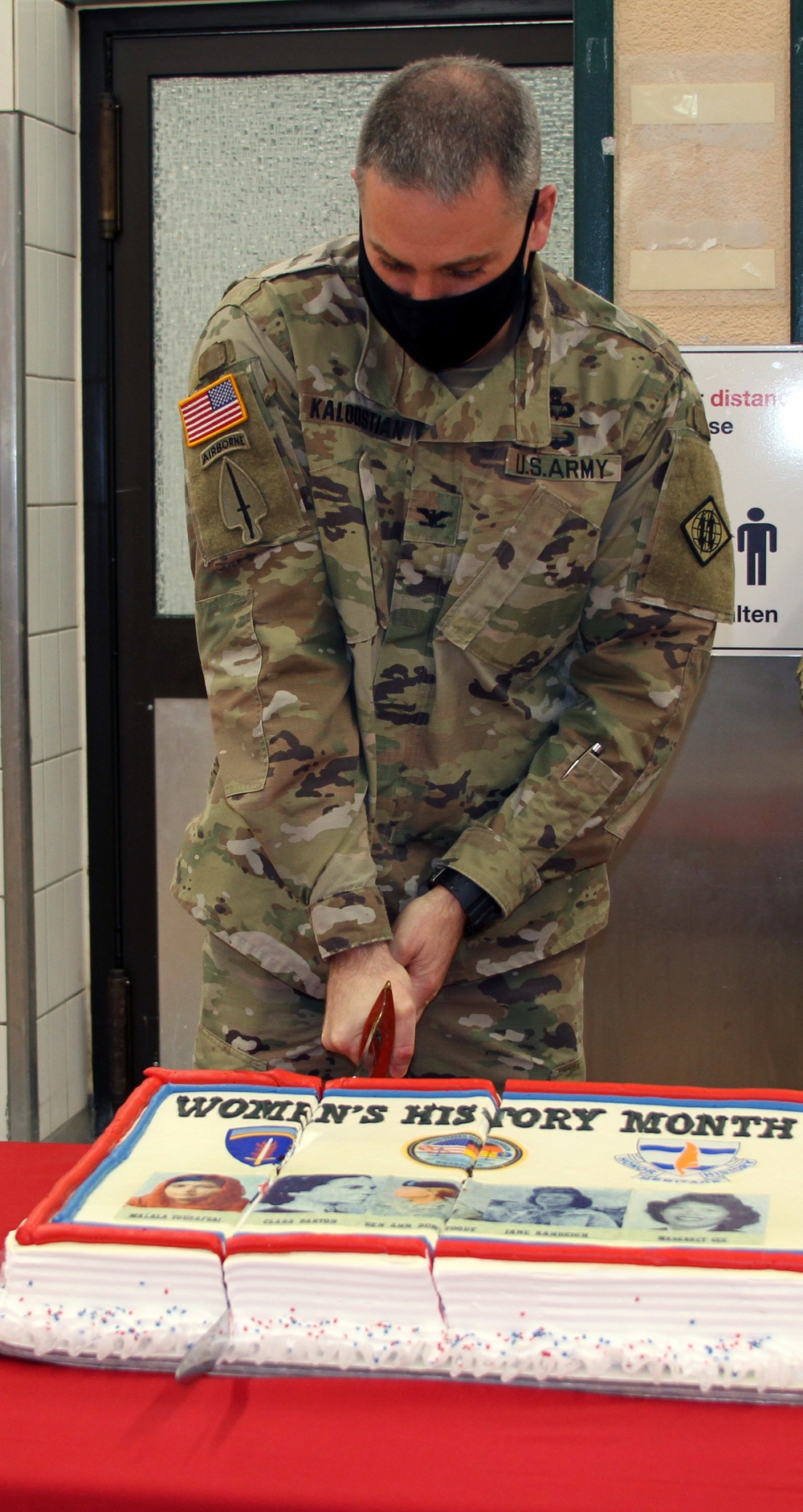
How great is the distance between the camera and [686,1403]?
0.79 meters

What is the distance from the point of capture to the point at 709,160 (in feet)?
7.01

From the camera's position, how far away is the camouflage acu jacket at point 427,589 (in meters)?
1.38

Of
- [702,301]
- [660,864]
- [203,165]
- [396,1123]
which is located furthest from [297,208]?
[396,1123]

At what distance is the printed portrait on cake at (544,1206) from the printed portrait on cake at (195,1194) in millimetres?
143

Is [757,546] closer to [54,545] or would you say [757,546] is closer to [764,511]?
[764,511]

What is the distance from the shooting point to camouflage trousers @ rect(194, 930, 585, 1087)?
1.53 meters

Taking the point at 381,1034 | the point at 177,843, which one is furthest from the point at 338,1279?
the point at 177,843

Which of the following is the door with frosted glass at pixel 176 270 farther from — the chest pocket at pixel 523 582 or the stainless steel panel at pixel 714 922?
the chest pocket at pixel 523 582

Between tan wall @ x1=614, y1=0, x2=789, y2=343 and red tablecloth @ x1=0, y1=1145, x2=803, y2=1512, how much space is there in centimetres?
177

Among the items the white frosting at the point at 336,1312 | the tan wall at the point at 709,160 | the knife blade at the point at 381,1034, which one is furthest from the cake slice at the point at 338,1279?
the tan wall at the point at 709,160

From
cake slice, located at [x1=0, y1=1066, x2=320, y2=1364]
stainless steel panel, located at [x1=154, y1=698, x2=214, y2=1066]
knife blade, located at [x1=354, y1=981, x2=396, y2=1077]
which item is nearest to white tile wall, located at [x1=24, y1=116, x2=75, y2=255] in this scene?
stainless steel panel, located at [x1=154, y1=698, x2=214, y2=1066]

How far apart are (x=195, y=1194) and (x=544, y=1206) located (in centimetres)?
22

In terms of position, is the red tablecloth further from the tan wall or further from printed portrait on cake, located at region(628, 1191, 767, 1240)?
the tan wall

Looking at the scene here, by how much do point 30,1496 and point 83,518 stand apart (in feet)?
8.55
